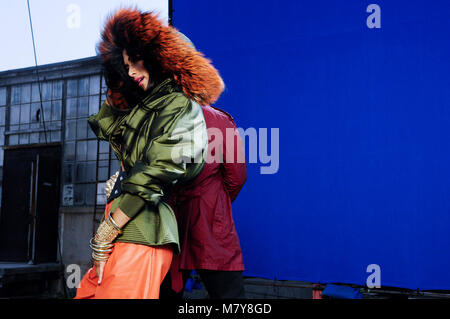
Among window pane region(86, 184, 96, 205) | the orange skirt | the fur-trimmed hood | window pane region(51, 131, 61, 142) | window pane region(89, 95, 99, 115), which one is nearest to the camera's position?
the orange skirt

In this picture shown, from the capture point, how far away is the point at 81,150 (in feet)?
20.6

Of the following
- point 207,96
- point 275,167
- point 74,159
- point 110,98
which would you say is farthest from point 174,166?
point 74,159

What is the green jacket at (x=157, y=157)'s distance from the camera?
139cm

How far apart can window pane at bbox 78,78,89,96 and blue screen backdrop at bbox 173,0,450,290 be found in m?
2.93

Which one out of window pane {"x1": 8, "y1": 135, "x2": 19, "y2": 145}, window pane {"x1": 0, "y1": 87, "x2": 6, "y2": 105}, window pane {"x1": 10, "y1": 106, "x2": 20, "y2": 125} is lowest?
window pane {"x1": 8, "y1": 135, "x2": 19, "y2": 145}

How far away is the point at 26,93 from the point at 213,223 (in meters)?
5.87

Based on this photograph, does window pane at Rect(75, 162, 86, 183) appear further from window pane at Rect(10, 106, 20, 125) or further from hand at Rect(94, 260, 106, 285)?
hand at Rect(94, 260, 106, 285)

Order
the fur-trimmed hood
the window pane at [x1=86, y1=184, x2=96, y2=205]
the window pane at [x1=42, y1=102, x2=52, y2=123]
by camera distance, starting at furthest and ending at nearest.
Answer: the window pane at [x1=42, y1=102, x2=52, y2=123]
the window pane at [x1=86, y1=184, x2=96, y2=205]
the fur-trimmed hood

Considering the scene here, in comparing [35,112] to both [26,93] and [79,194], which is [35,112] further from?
[79,194]

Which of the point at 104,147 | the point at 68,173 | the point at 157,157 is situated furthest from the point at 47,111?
the point at 157,157

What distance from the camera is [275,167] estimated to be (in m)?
3.68

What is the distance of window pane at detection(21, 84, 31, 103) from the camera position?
22.1 ft

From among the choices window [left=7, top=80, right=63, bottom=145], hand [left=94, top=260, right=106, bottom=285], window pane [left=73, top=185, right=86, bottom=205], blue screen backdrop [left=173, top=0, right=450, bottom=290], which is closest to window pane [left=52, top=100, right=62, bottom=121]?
window [left=7, top=80, right=63, bottom=145]

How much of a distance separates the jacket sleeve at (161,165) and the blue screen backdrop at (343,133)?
87.1 inches
